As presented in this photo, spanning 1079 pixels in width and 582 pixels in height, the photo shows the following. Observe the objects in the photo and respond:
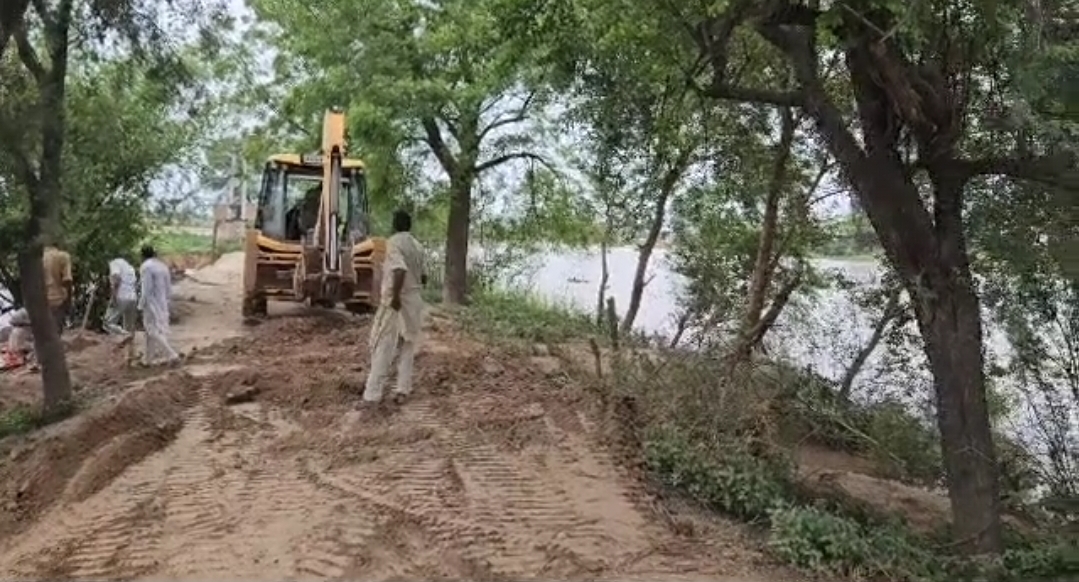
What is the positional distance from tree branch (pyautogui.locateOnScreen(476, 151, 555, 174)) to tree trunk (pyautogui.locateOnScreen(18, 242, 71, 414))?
1244 cm

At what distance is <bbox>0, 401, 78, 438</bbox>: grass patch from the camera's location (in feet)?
38.5

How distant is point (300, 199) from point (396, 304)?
8.62m

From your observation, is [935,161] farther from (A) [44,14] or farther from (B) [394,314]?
(A) [44,14]

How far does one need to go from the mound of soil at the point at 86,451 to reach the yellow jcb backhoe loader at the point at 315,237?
4.98m

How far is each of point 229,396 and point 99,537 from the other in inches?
173

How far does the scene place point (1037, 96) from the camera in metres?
7.55

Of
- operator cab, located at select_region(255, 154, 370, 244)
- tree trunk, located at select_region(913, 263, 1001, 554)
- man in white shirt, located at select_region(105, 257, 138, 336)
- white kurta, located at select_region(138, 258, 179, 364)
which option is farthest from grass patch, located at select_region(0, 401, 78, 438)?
tree trunk, located at select_region(913, 263, 1001, 554)

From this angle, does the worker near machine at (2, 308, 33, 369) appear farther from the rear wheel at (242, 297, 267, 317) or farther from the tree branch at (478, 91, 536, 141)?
the tree branch at (478, 91, 536, 141)

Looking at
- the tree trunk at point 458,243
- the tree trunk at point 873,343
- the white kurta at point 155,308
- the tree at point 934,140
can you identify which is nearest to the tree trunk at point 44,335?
the white kurta at point 155,308

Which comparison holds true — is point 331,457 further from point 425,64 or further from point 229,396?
point 425,64

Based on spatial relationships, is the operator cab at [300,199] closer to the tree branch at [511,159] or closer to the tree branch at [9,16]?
the tree branch at [511,159]

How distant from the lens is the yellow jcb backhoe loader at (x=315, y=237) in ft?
55.2

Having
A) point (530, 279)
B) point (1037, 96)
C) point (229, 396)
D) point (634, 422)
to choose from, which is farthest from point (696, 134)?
point (530, 279)

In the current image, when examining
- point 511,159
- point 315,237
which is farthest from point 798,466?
point 511,159
